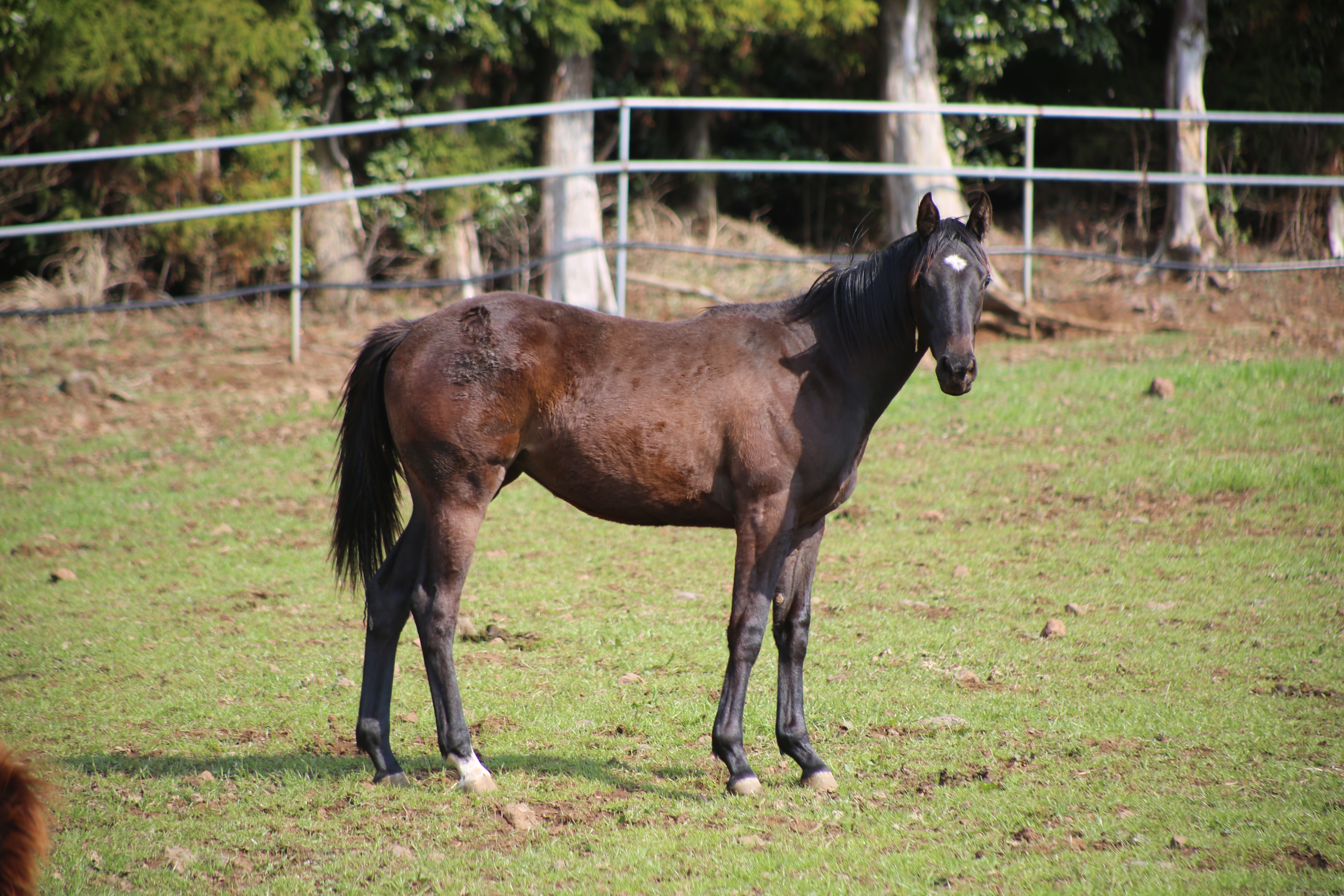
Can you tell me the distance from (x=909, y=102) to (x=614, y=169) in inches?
185

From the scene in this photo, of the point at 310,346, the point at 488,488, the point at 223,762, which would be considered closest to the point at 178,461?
the point at 310,346

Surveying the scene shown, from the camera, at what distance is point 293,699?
5023mm

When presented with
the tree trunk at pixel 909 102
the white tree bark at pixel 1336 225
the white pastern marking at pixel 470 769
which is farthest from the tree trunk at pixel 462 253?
the white tree bark at pixel 1336 225

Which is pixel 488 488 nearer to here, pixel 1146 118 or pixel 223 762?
pixel 223 762

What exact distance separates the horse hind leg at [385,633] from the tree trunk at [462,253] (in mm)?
9655

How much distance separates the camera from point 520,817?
380 cm

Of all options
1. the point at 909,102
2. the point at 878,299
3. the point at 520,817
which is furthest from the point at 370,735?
the point at 909,102

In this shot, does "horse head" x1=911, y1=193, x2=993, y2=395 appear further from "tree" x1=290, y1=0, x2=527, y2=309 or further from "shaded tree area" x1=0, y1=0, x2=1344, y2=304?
"tree" x1=290, y1=0, x2=527, y2=309

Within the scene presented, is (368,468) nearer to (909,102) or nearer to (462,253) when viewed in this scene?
(462,253)

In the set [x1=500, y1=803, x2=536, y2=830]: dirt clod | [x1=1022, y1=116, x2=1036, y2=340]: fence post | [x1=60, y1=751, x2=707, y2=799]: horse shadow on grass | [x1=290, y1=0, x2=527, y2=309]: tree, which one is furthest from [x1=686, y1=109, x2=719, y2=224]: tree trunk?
[x1=500, y1=803, x2=536, y2=830]: dirt clod

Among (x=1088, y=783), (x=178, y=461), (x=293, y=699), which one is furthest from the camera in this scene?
(x=178, y=461)

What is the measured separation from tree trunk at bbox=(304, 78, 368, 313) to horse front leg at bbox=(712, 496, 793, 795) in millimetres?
9843

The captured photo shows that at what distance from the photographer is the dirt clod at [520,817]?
3.76 metres

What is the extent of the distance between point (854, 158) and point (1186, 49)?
467 cm
